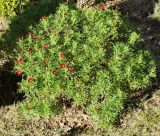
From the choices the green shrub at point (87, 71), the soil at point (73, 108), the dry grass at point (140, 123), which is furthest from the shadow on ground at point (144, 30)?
the green shrub at point (87, 71)

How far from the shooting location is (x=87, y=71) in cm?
657

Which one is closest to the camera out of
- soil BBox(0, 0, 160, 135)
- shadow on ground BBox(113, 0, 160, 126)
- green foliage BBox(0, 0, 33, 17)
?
soil BBox(0, 0, 160, 135)

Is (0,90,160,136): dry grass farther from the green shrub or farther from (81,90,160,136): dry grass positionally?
the green shrub

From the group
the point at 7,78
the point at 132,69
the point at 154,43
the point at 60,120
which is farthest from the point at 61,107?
the point at 154,43

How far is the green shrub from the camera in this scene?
657 cm

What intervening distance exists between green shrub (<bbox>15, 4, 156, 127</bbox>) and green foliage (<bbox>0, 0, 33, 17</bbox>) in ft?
14.3

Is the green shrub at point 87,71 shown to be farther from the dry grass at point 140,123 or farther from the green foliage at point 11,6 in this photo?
the green foliage at point 11,6

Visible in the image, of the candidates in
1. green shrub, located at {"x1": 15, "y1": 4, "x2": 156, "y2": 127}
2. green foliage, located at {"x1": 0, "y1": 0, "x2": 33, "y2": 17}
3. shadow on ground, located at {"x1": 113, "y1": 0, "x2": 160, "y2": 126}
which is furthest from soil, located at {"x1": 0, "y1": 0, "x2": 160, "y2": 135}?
green foliage, located at {"x1": 0, "y1": 0, "x2": 33, "y2": 17}

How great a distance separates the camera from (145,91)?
24.7 feet

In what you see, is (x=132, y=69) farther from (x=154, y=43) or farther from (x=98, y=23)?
(x=154, y=43)

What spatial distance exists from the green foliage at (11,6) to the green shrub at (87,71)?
4373mm

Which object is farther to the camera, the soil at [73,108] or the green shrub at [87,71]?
the soil at [73,108]

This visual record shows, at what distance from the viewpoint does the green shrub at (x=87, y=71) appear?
6.57 metres

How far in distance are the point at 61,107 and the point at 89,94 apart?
606 mm
